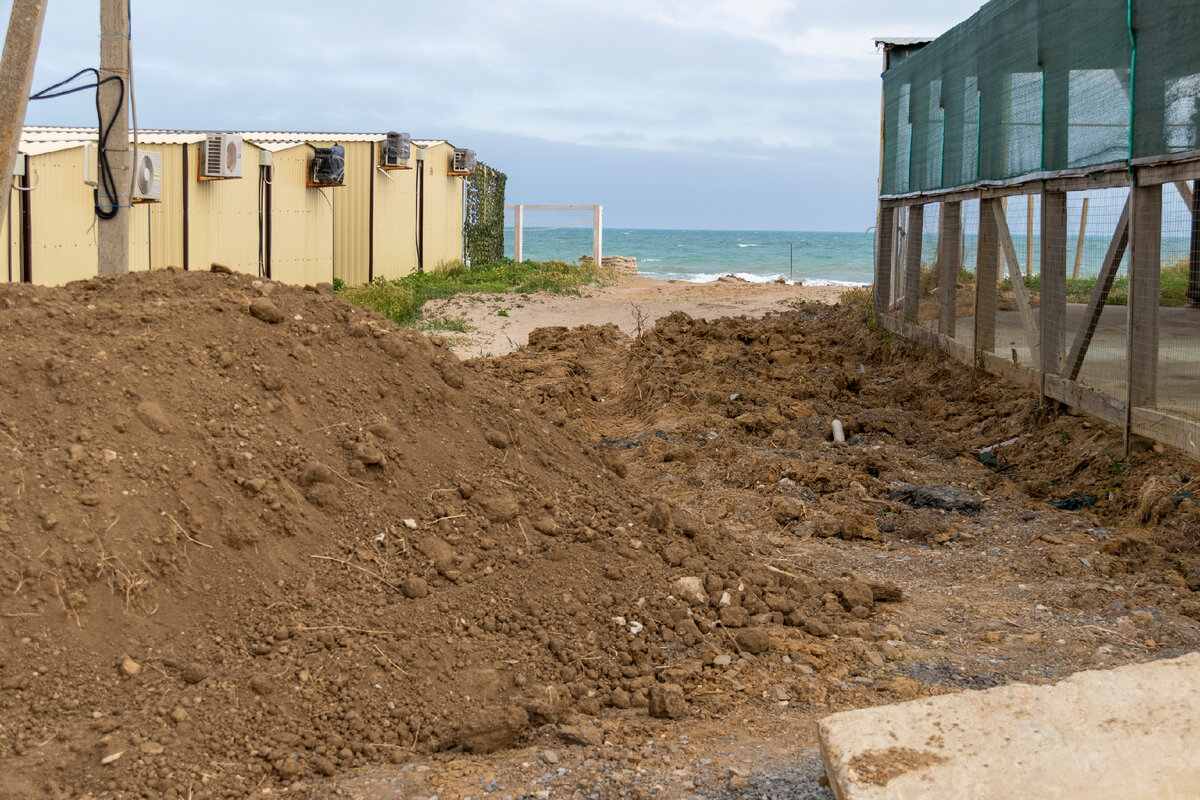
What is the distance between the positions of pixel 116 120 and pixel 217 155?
5.34m

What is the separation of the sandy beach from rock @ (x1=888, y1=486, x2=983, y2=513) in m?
7.24

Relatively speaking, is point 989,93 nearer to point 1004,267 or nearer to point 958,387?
point 1004,267

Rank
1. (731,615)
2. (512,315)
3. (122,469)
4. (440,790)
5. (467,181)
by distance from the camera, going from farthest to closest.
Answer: (467,181) → (512,315) → (731,615) → (122,469) → (440,790)

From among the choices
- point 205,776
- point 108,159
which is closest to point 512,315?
point 108,159

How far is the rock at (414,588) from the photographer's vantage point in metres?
4.34

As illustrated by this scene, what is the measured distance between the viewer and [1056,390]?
26.8ft

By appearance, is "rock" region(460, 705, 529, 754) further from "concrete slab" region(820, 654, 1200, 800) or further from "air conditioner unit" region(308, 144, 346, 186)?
"air conditioner unit" region(308, 144, 346, 186)

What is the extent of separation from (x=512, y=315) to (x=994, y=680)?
13.4 m

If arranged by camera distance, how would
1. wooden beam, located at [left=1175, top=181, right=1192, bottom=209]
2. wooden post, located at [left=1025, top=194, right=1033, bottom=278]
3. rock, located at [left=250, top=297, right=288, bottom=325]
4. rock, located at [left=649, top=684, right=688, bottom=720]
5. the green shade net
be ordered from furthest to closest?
wooden post, located at [left=1025, top=194, right=1033, bottom=278]
wooden beam, located at [left=1175, top=181, right=1192, bottom=209]
the green shade net
rock, located at [left=250, top=297, right=288, bottom=325]
rock, located at [left=649, top=684, right=688, bottom=720]

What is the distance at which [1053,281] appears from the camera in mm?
8258

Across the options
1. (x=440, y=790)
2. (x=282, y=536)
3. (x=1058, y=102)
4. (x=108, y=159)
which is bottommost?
(x=440, y=790)

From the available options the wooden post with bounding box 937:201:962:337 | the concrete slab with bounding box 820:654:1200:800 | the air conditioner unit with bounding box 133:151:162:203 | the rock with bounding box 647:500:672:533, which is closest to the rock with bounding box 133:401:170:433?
the rock with bounding box 647:500:672:533

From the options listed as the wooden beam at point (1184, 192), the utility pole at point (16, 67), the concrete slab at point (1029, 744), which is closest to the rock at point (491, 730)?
the concrete slab at point (1029, 744)

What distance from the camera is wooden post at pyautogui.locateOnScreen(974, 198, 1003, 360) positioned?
9875mm
